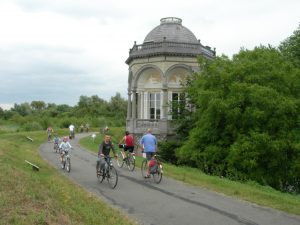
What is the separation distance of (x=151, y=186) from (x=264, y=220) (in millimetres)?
5688

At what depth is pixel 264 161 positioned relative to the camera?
69.4 ft

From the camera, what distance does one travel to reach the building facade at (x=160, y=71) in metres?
32.3

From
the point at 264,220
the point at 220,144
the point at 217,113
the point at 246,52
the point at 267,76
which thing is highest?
the point at 246,52

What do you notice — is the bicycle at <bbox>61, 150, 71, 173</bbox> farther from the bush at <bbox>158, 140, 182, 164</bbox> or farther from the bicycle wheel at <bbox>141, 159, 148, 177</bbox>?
the bush at <bbox>158, 140, 182, 164</bbox>

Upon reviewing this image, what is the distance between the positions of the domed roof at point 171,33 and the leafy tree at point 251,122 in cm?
1131

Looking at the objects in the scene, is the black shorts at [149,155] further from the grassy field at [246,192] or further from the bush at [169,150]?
the bush at [169,150]

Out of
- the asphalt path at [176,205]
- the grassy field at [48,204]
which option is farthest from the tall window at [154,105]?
the grassy field at [48,204]

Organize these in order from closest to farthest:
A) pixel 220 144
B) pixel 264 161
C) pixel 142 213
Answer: pixel 142 213 < pixel 264 161 < pixel 220 144

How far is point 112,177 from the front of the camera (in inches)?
594

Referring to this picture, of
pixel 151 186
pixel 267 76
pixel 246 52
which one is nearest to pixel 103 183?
pixel 151 186

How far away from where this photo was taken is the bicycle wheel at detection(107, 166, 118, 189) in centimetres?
1481

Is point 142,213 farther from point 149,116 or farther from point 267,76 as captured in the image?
point 149,116

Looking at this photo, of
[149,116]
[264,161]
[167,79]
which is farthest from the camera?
[149,116]

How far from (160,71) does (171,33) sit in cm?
422
